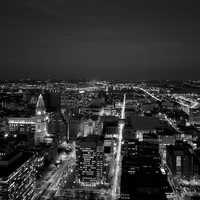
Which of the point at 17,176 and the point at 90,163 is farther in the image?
the point at 90,163

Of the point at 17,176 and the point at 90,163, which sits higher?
the point at 17,176

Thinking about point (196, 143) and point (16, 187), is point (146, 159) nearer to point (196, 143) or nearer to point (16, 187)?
point (196, 143)

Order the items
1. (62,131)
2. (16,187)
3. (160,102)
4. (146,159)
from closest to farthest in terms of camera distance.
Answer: (16,187)
(146,159)
(62,131)
(160,102)

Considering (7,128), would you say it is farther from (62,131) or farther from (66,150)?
(66,150)

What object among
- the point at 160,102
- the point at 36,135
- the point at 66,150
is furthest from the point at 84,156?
the point at 160,102

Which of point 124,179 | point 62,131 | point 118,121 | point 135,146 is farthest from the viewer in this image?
point 118,121

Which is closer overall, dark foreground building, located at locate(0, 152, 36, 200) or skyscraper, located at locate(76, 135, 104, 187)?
dark foreground building, located at locate(0, 152, 36, 200)

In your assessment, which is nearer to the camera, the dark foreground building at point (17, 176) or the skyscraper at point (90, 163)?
the dark foreground building at point (17, 176)

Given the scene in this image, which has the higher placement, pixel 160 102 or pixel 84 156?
pixel 160 102

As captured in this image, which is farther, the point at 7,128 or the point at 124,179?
the point at 7,128

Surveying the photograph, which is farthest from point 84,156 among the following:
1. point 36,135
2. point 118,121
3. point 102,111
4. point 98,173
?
point 102,111
